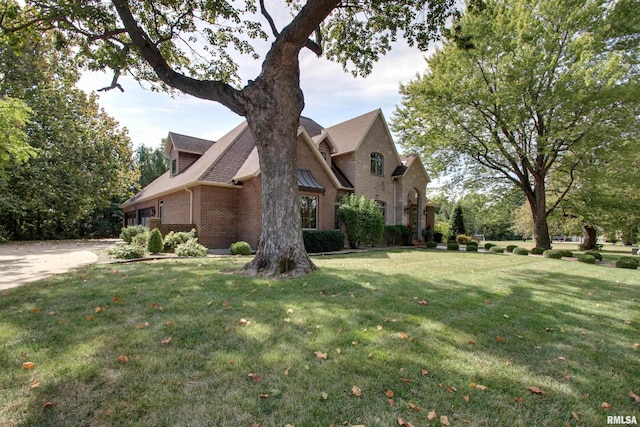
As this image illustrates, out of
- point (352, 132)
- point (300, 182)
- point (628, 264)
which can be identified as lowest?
point (628, 264)

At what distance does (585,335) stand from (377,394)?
139 inches

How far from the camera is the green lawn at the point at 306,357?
94.2 inches

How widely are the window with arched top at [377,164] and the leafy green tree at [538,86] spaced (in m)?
3.66

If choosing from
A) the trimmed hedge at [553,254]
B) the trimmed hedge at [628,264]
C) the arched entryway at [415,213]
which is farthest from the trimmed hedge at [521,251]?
the arched entryway at [415,213]

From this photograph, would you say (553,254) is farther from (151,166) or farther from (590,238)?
(151,166)

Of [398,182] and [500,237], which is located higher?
[398,182]

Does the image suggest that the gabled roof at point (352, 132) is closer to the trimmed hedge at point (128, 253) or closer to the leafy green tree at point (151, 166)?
the trimmed hedge at point (128, 253)

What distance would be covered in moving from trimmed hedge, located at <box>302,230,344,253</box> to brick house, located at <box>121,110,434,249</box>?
42.6 inches

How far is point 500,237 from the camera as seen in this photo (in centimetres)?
5444

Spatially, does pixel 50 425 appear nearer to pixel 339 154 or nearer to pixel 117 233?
pixel 339 154

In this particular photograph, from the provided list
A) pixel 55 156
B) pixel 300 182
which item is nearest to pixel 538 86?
pixel 300 182

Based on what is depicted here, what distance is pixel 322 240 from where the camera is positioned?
15.6 metres

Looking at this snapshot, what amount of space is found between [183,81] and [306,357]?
8066mm

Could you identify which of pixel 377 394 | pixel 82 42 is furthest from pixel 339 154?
pixel 377 394
